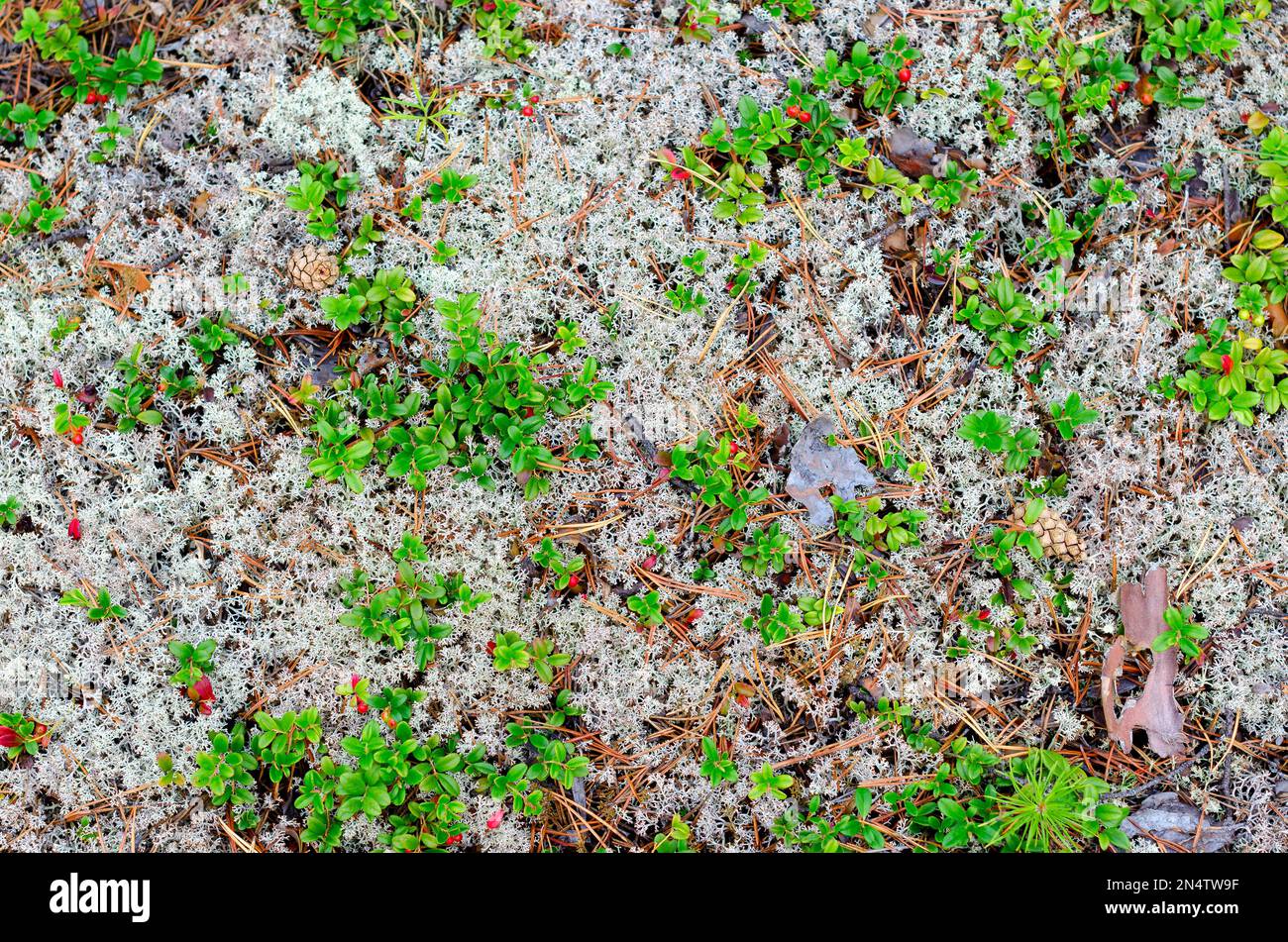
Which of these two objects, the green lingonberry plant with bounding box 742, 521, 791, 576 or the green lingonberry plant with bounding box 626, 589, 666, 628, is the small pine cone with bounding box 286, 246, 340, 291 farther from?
the green lingonberry plant with bounding box 742, 521, 791, 576

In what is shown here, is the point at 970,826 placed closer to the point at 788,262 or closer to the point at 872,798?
the point at 872,798

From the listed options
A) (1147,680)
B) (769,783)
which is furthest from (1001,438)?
(769,783)

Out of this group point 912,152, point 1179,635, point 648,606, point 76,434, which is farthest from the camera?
point 912,152

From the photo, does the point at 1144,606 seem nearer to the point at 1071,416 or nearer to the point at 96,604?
the point at 1071,416

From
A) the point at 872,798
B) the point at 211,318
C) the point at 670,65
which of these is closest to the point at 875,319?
the point at 670,65

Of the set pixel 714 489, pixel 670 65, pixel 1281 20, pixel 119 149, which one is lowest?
pixel 714 489

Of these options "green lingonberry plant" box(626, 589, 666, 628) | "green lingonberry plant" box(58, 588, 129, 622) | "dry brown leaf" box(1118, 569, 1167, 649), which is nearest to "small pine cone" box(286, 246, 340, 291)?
"green lingonberry plant" box(58, 588, 129, 622)
